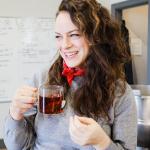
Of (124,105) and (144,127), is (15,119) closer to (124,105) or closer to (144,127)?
(124,105)

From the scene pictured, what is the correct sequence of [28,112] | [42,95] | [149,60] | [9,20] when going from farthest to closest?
[9,20] → [149,60] → [28,112] → [42,95]

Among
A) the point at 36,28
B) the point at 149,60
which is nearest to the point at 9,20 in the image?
the point at 36,28

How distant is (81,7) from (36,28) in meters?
2.61

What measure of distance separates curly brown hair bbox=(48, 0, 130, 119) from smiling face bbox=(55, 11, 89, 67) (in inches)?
0.8

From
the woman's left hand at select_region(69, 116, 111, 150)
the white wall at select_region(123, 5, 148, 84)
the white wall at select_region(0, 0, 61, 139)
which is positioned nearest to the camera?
the woman's left hand at select_region(69, 116, 111, 150)

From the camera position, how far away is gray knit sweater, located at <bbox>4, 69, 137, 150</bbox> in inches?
44.4

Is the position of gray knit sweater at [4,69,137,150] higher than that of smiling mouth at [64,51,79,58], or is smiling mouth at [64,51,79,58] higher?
smiling mouth at [64,51,79,58]

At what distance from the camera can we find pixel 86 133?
37.8 inches

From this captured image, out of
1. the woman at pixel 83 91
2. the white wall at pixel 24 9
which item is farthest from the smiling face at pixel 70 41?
the white wall at pixel 24 9

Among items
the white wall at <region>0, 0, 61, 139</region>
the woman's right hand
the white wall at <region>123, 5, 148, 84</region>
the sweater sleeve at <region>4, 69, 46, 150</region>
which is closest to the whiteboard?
the white wall at <region>0, 0, 61, 139</region>

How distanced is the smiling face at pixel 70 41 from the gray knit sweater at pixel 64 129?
0.20 metres

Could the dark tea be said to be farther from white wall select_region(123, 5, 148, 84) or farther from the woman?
white wall select_region(123, 5, 148, 84)

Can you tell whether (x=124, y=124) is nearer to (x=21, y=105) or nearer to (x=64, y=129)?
(x=64, y=129)

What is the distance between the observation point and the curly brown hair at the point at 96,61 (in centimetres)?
115
